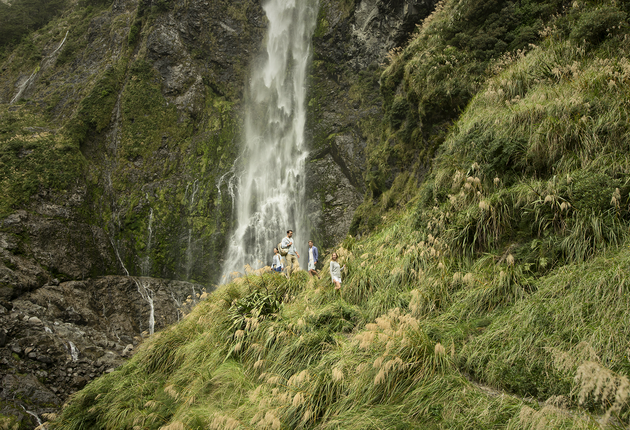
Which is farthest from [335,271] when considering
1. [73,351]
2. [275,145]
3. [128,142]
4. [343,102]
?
[128,142]

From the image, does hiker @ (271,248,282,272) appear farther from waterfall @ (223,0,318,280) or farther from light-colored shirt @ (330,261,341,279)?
waterfall @ (223,0,318,280)

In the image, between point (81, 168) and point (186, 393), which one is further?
point (81, 168)

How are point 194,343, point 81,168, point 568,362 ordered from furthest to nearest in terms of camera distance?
1. point 81,168
2. point 194,343
3. point 568,362

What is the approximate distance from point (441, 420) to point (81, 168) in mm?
26012

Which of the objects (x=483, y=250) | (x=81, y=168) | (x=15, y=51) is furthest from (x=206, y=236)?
(x=15, y=51)

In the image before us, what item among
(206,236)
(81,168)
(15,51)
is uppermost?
(15,51)

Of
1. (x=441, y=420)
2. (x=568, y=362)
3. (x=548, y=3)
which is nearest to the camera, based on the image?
(x=568, y=362)

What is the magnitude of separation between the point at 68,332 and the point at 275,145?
17.6m

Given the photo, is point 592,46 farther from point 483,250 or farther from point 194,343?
point 194,343

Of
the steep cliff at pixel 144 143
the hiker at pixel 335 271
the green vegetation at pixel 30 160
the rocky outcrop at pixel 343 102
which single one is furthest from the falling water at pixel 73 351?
the rocky outcrop at pixel 343 102

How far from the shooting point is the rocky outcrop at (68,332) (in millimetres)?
11289

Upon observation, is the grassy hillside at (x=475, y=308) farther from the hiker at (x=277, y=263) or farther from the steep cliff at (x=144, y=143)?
the steep cliff at (x=144, y=143)

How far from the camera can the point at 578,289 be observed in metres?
4.11

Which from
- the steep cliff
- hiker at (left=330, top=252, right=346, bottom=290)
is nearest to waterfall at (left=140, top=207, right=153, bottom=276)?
the steep cliff
